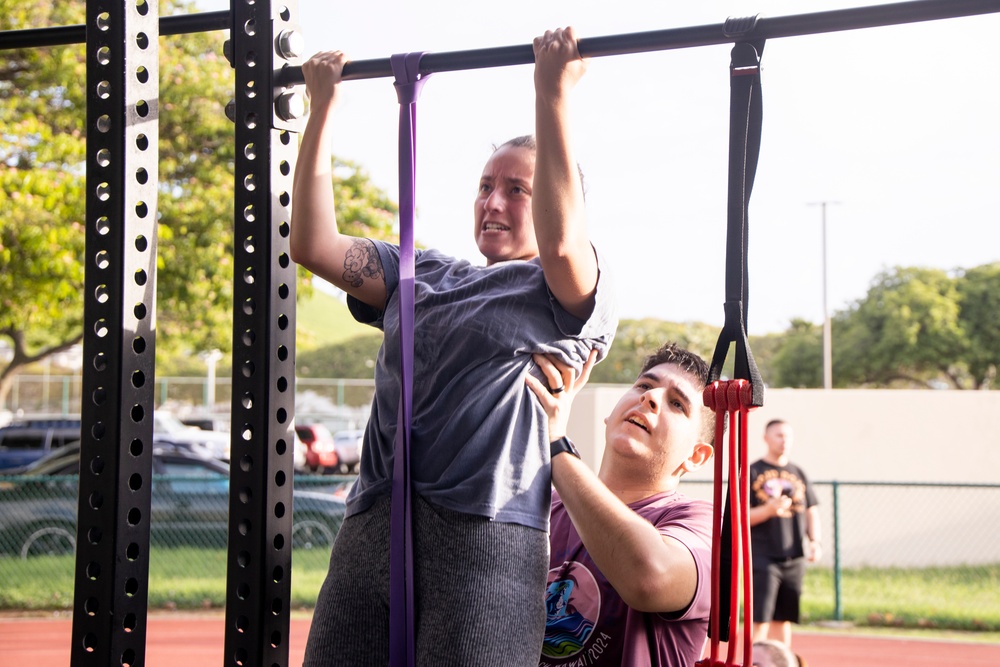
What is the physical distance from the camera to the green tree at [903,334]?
3550 centimetres

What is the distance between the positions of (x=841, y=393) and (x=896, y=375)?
27.1 meters

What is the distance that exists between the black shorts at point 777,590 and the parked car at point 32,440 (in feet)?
39.9

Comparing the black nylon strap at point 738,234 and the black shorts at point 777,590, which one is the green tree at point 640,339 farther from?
the black nylon strap at point 738,234

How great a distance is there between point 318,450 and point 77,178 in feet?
28.1

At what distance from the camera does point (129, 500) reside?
5.49 feet

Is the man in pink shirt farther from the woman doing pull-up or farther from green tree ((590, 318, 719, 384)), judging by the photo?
green tree ((590, 318, 719, 384))

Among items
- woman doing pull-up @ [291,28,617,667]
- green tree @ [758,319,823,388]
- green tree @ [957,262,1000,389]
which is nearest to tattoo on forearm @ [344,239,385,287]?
woman doing pull-up @ [291,28,617,667]

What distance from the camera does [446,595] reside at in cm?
158

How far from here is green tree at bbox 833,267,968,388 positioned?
35.5 m

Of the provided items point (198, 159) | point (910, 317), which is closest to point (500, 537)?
point (198, 159)

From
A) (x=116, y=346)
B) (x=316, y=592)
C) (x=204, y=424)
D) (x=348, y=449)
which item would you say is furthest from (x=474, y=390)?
(x=204, y=424)

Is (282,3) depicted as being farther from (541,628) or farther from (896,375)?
(896,375)

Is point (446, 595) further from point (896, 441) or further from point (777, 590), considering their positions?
point (896, 441)

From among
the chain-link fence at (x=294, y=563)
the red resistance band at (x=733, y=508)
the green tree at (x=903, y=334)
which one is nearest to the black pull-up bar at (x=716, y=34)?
the red resistance band at (x=733, y=508)
